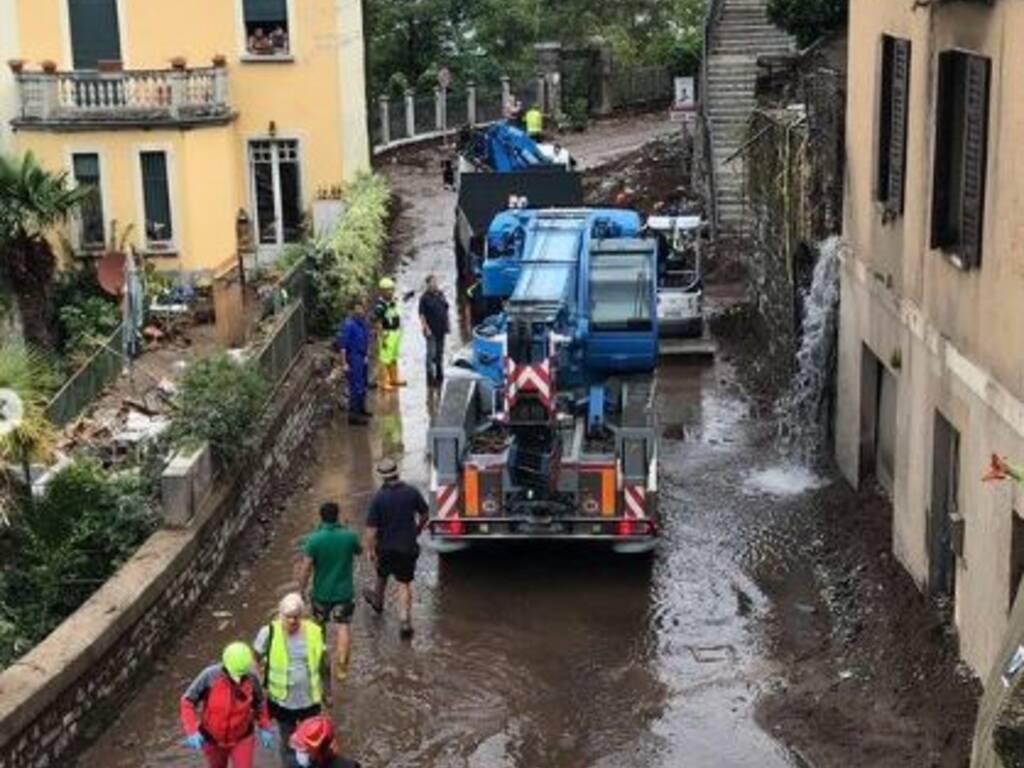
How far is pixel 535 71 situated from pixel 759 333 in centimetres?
2145

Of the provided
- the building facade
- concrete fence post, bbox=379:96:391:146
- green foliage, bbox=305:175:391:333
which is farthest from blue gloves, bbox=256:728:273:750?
concrete fence post, bbox=379:96:391:146

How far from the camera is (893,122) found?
15.4m

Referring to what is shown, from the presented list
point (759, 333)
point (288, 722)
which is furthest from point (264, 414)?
point (759, 333)

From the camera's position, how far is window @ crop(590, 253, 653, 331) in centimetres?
1614

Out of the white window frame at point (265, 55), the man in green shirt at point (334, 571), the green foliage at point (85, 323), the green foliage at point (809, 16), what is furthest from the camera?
the white window frame at point (265, 55)

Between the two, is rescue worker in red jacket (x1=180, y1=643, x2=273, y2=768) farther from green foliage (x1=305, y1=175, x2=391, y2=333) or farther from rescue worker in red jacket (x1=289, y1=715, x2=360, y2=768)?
green foliage (x1=305, y1=175, x2=391, y2=333)

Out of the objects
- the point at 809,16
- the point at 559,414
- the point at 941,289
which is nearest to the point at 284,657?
the point at 559,414

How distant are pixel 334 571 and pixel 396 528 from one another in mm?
1006

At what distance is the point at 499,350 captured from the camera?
653 inches

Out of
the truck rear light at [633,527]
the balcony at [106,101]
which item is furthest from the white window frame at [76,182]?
the truck rear light at [633,527]

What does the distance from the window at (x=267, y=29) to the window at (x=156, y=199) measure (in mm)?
2883

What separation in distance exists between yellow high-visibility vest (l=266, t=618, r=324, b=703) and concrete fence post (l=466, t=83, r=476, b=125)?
1280 inches

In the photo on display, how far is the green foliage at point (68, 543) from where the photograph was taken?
44.9 feet

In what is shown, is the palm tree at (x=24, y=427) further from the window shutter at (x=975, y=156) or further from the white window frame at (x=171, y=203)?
the white window frame at (x=171, y=203)
